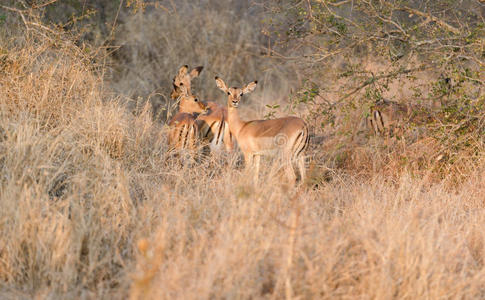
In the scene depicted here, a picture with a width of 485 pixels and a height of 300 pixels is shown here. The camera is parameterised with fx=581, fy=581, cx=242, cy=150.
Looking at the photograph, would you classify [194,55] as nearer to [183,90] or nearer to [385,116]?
[183,90]

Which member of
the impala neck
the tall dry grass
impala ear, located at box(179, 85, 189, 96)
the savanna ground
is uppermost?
the tall dry grass

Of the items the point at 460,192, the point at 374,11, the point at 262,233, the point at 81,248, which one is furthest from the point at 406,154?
the point at 81,248

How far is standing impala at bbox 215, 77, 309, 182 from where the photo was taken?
594 centimetres

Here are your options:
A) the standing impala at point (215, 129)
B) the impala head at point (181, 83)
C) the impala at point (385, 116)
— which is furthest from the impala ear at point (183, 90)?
the impala at point (385, 116)

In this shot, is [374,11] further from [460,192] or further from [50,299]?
[50,299]

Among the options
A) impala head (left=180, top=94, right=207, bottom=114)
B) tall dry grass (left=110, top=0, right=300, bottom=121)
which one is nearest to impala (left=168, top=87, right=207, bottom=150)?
impala head (left=180, top=94, right=207, bottom=114)

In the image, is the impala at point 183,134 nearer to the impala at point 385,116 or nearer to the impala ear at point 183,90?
the impala ear at point 183,90

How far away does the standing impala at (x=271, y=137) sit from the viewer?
5938mm

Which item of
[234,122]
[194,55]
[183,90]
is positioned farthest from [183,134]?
[194,55]

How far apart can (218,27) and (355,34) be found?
214 inches

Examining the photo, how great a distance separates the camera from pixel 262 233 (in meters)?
3.49

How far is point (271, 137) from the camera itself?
6109 millimetres

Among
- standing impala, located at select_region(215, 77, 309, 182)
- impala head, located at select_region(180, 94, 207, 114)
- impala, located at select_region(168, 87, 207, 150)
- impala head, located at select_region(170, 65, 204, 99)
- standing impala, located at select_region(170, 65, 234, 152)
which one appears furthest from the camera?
impala head, located at select_region(170, 65, 204, 99)

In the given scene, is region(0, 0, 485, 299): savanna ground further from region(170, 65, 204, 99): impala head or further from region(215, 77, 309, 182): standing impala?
region(170, 65, 204, 99): impala head
